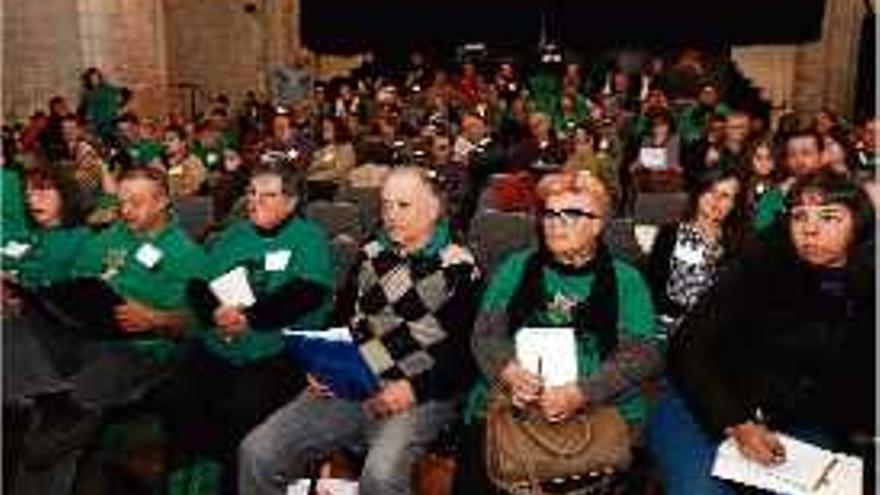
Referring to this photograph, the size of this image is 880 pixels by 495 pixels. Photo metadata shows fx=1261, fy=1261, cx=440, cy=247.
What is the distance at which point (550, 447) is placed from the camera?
3629 millimetres

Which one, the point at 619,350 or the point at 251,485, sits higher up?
the point at 619,350

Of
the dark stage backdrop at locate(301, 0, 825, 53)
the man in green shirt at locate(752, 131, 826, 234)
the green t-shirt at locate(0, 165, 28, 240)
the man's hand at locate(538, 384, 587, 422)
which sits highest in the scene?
the dark stage backdrop at locate(301, 0, 825, 53)

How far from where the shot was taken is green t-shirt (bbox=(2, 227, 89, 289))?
17.0ft

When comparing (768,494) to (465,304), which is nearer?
(768,494)

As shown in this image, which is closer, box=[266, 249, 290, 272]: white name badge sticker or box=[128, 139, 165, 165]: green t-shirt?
box=[266, 249, 290, 272]: white name badge sticker

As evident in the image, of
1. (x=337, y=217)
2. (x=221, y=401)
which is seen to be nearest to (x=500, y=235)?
(x=337, y=217)

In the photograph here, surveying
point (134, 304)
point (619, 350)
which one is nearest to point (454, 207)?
point (134, 304)

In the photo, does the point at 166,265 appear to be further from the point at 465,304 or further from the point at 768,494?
the point at 768,494

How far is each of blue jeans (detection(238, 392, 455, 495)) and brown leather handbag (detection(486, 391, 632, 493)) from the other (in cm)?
33

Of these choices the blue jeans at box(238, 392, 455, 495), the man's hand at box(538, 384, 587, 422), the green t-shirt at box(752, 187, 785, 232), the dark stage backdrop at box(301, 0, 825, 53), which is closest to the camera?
the man's hand at box(538, 384, 587, 422)

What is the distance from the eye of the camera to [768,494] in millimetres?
3469

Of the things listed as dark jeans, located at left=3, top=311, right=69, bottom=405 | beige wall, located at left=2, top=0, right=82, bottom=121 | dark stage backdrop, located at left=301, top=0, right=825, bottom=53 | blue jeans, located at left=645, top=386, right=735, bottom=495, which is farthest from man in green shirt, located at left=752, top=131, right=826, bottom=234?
dark stage backdrop, located at left=301, top=0, right=825, bottom=53

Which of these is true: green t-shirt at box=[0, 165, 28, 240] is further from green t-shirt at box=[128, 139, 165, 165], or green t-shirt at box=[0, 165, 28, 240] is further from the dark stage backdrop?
the dark stage backdrop

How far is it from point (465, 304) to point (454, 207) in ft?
16.0
